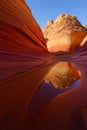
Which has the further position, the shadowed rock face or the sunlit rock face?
the sunlit rock face

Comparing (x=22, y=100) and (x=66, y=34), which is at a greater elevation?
(x=66, y=34)

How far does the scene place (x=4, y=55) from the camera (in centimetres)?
250

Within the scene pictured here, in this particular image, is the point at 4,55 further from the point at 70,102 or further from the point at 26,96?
the point at 70,102

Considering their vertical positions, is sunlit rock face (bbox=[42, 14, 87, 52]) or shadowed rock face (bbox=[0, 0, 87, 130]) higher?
sunlit rock face (bbox=[42, 14, 87, 52])

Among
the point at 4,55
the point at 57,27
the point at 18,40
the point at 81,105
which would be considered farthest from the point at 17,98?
the point at 57,27

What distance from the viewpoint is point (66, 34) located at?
29.5 ft

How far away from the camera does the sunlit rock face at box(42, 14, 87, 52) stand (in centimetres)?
854

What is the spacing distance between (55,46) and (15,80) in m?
6.97

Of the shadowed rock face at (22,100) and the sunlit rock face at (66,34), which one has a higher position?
the sunlit rock face at (66,34)

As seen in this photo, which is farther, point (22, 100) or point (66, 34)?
point (66, 34)

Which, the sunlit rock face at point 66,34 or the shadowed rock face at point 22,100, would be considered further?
the sunlit rock face at point 66,34

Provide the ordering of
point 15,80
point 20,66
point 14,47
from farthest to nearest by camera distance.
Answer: point 14,47, point 20,66, point 15,80

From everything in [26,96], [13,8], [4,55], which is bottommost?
[26,96]

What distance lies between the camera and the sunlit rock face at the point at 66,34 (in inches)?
336
